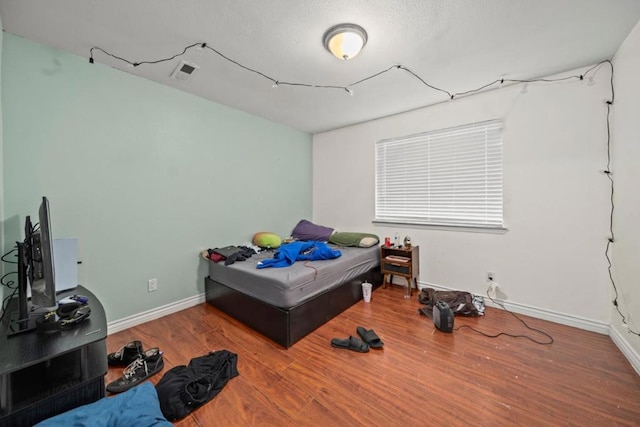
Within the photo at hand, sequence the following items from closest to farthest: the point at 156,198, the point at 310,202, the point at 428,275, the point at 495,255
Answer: the point at 156,198, the point at 495,255, the point at 428,275, the point at 310,202

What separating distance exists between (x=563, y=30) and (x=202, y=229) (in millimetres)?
3683

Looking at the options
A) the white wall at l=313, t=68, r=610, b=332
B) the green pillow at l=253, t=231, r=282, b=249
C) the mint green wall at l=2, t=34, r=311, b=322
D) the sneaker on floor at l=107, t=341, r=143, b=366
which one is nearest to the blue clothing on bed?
the green pillow at l=253, t=231, r=282, b=249

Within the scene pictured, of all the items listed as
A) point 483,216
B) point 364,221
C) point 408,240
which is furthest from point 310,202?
point 483,216

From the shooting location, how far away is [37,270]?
1330mm

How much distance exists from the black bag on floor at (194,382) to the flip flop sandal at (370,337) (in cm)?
106

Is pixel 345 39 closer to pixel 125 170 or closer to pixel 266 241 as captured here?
pixel 125 170

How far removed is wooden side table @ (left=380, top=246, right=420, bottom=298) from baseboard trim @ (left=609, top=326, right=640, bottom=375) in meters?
1.67

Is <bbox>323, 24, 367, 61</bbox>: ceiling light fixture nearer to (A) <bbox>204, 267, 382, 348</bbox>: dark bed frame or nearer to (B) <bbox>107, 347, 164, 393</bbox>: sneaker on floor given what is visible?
(A) <bbox>204, 267, 382, 348</bbox>: dark bed frame

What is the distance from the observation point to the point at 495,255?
2.76m

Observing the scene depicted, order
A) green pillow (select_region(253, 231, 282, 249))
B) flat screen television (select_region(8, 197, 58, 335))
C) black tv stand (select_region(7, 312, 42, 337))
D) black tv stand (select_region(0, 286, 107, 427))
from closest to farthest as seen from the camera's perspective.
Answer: black tv stand (select_region(0, 286, 107, 427)) → flat screen television (select_region(8, 197, 58, 335)) → black tv stand (select_region(7, 312, 42, 337)) → green pillow (select_region(253, 231, 282, 249))

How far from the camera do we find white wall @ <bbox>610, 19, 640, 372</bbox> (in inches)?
69.7

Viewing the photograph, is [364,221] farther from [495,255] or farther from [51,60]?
[51,60]

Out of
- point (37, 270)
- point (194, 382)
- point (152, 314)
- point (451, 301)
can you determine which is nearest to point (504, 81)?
point (451, 301)

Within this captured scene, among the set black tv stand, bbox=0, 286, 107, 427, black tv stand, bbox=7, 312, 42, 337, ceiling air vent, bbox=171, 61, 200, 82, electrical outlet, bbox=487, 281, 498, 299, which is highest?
ceiling air vent, bbox=171, 61, 200, 82
